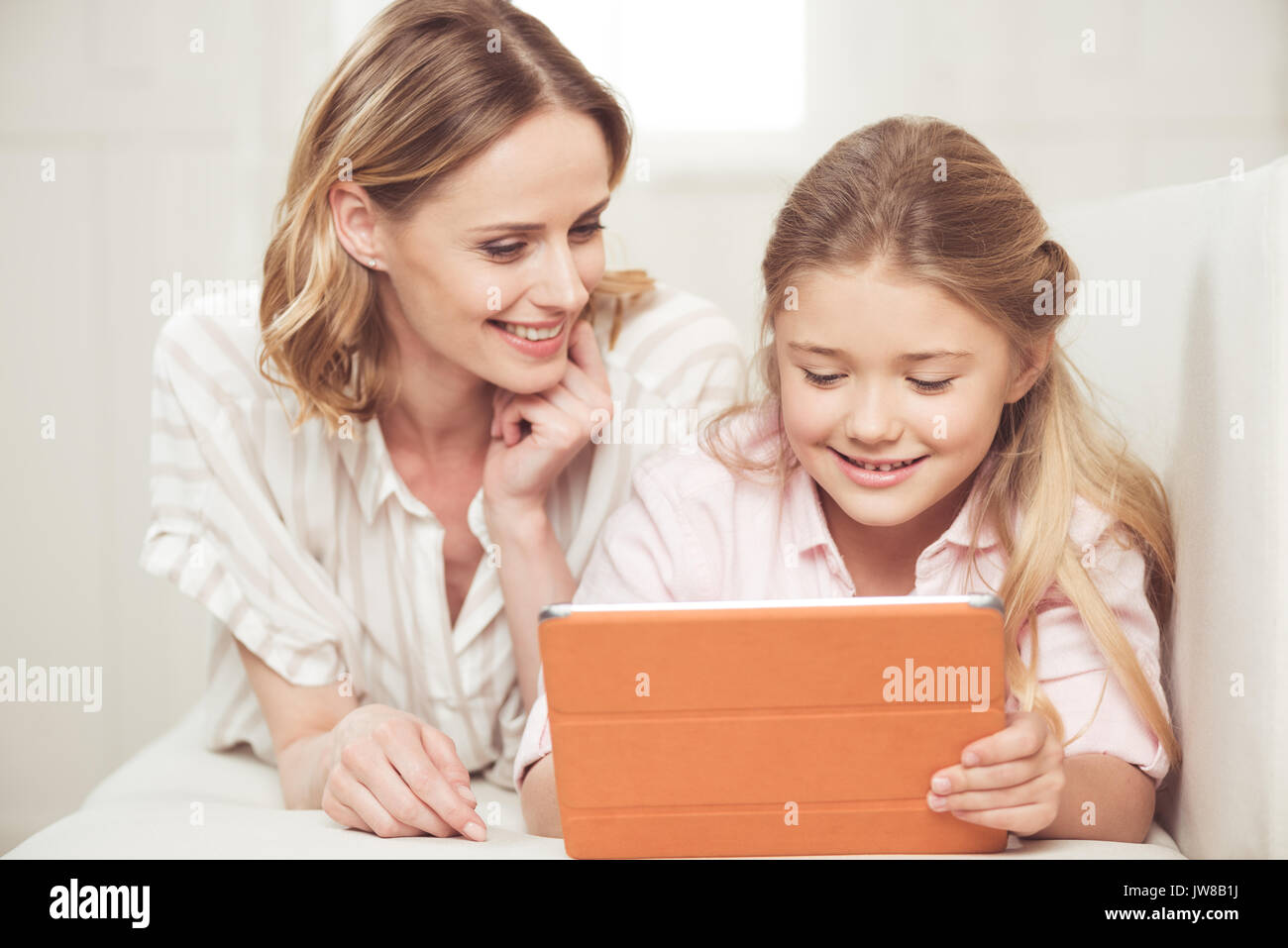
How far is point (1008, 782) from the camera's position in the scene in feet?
2.93

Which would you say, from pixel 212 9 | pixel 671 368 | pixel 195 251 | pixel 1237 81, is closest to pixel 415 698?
pixel 671 368

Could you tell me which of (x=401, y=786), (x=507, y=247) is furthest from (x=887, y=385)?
(x=401, y=786)

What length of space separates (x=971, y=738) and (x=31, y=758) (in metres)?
2.24

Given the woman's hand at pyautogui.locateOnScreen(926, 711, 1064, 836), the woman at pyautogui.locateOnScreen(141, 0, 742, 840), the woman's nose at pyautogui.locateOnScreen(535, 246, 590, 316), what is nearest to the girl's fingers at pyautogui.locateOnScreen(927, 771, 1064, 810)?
the woman's hand at pyautogui.locateOnScreen(926, 711, 1064, 836)

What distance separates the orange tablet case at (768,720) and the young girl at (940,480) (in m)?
0.21

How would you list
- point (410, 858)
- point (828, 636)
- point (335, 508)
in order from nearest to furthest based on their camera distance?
1. point (828, 636)
2. point (410, 858)
3. point (335, 508)

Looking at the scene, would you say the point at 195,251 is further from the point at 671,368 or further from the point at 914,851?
the point at 914,851

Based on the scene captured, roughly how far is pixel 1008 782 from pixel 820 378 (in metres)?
0.43

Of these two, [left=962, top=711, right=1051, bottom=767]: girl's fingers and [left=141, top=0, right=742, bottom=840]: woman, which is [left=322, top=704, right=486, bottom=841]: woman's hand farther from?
[left=962, top=711, right=1051, bottom=767]: girl's fingers

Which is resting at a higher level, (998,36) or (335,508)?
(998,36)

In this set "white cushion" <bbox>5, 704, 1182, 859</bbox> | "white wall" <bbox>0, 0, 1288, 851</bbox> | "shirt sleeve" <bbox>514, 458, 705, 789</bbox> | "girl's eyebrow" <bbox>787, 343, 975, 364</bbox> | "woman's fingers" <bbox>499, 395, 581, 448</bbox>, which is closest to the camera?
"white cushion" <bbox>5, 704, 1182, 859</bbox>

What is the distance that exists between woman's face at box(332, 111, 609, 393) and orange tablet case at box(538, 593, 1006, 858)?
59cm

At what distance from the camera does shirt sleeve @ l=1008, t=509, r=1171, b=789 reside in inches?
43.4
